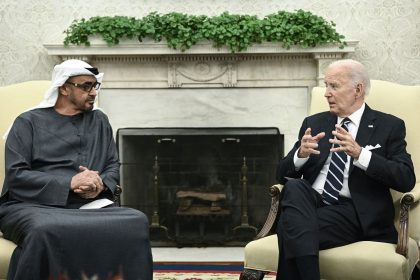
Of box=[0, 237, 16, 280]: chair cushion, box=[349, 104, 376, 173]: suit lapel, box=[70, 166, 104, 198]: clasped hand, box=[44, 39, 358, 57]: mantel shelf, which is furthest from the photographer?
box=[44, 39, 358, 57]: mantel shelf

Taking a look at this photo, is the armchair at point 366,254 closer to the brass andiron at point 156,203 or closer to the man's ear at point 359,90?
the man's ear at point 359,90

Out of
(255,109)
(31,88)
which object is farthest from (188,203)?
(31,88)

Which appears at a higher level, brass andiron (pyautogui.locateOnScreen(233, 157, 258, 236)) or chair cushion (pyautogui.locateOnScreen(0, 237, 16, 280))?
chair cushion (pyautogui.locateOnScreen(0, 237, 16, 280))

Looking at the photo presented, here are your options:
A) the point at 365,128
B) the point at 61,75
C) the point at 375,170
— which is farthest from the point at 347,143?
the point at 61,75

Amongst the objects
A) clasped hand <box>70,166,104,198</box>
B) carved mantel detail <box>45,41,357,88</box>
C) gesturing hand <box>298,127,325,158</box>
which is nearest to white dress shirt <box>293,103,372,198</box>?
gesturing hand <box>298,127,325,158</box>

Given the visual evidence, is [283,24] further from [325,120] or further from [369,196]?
[369,196]

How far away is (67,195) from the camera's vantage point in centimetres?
362

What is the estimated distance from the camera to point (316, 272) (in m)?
3.25

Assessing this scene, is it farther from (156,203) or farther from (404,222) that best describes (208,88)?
(404,222)

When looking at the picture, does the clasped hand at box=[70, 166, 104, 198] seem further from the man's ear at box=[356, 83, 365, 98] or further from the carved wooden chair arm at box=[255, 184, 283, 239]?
the man's ear at box=[356, 83, 365, 98]

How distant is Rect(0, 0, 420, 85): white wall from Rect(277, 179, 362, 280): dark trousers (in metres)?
2.78

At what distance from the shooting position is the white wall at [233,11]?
6133mm

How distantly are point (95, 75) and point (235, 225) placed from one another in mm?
2588

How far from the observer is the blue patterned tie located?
370 centimetres
